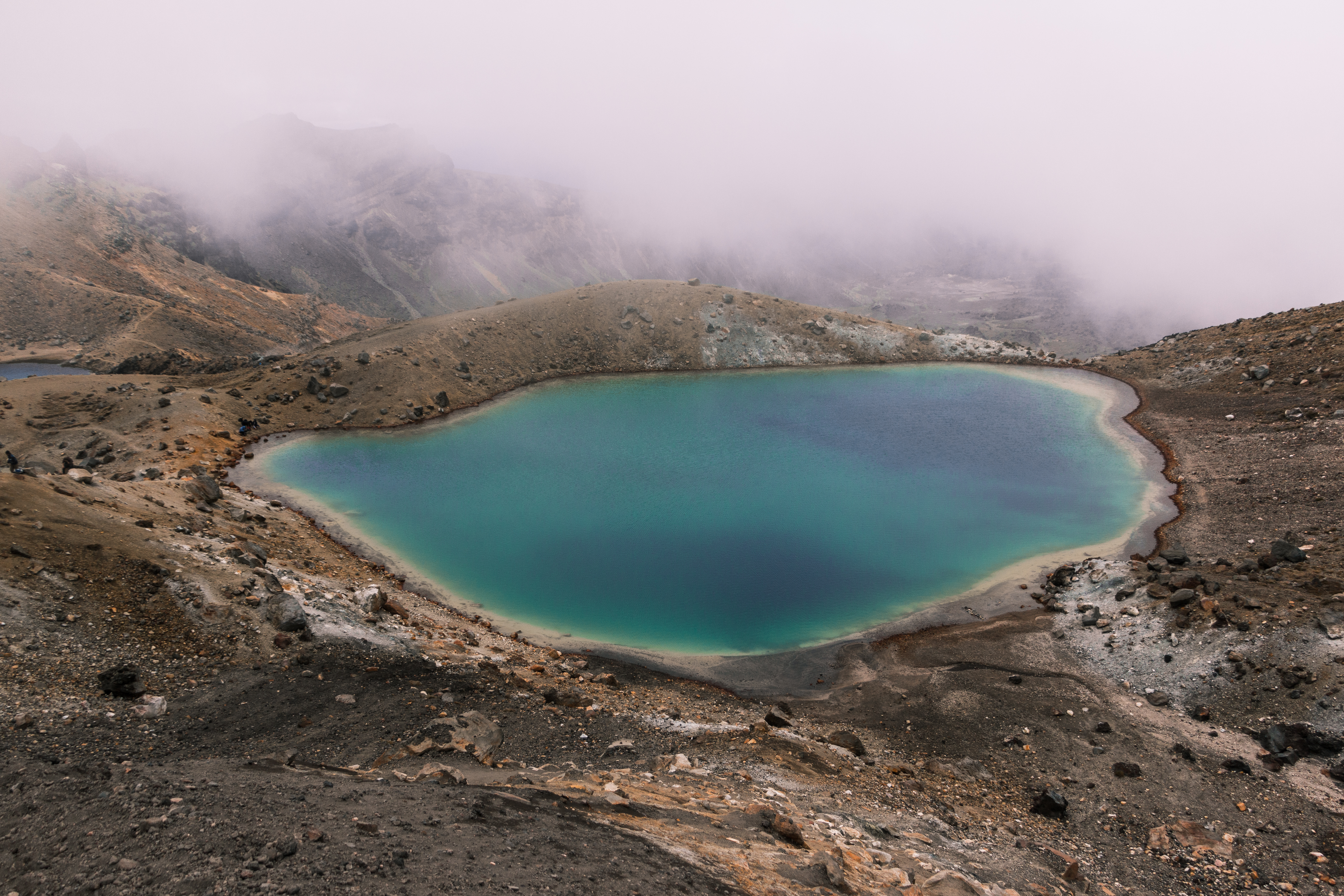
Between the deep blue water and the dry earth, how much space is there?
46205 mm

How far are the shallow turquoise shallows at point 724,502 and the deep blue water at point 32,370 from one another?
42.0m

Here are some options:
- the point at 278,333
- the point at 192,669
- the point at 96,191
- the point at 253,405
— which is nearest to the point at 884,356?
the point at 253,405

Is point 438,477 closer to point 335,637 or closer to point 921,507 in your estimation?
point 335,637

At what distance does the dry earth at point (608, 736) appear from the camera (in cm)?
971

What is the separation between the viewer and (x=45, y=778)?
10.0 metres

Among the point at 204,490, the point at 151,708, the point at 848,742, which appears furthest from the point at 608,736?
the point at 204,490

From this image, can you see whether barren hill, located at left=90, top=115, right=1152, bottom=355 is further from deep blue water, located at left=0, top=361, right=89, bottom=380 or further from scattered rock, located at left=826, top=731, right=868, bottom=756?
scattered rock, located at left=826, top=731, right=868, bottom=756

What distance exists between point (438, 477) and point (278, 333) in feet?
237

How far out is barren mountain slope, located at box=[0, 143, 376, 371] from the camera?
7319 cm

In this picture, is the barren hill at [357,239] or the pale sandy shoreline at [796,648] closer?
the pale sandy shoreline at [796,648]

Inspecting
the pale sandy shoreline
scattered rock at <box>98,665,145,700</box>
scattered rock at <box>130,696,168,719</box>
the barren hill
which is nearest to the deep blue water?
the pale sandy shoreline

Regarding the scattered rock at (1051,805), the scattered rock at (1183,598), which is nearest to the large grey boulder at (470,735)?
the scattered rock at (1051,805)

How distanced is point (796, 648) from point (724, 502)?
522 inches

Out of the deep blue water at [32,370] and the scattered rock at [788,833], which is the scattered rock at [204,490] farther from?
the deep blue water at [32,370]
